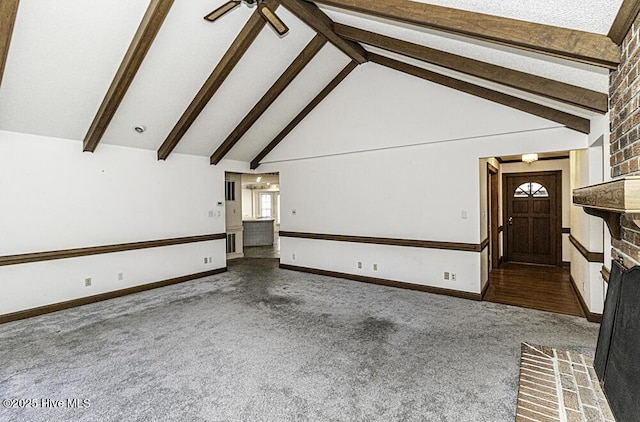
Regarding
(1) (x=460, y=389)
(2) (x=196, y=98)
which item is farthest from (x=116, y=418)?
(2) (x=196, y=98)

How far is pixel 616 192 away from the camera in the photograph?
147 centimetres

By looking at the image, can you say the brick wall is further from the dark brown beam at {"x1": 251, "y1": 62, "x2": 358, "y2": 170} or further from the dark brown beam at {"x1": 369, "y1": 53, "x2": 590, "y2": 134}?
the dark brown beam at {"x1": 251, "y1": 62, "x2": 358, "y2": 170}

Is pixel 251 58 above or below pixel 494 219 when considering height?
above

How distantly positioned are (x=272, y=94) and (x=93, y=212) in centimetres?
339

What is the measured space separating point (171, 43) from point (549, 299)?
6.19 meters

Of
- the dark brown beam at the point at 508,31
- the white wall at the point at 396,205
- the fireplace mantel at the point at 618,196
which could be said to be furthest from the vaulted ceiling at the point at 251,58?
the white wall at the point at 396,205

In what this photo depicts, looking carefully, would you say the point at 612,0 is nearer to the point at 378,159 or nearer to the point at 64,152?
the point at 378,159

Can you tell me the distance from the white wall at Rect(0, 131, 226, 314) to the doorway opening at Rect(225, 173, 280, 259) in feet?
6.30

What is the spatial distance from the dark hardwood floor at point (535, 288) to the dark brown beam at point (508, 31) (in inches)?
137

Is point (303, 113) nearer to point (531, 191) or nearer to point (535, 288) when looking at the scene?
point (535, 288)

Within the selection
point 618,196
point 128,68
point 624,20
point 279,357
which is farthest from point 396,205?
point 128,68

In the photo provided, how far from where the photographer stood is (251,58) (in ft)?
15.3

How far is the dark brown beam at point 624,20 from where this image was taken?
5.61 feet

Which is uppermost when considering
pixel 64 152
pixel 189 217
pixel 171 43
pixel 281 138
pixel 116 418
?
pixel 171 43
